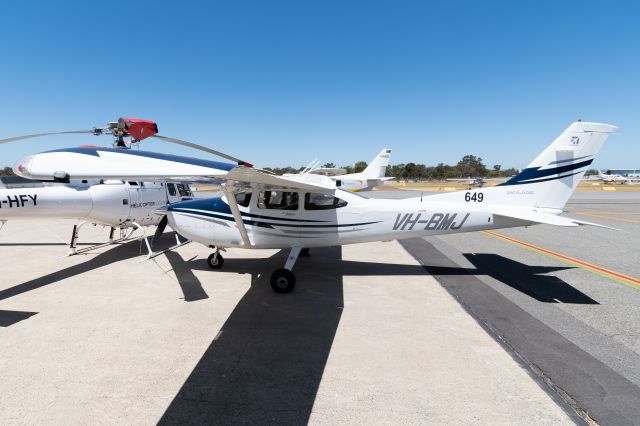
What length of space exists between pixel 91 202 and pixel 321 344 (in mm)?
7891

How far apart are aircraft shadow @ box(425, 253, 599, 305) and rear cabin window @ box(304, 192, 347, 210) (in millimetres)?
2889

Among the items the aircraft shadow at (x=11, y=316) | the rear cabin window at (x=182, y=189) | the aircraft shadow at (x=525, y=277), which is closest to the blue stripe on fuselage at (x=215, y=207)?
the aircraft shadow at (x=11, y=316)

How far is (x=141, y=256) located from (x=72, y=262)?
1.60 meters

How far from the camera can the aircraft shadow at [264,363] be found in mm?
2984

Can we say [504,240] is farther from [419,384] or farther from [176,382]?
[176,382]

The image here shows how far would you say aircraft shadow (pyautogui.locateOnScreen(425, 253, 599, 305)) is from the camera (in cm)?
584

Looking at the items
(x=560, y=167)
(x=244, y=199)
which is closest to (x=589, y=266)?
(x=560, y=167)

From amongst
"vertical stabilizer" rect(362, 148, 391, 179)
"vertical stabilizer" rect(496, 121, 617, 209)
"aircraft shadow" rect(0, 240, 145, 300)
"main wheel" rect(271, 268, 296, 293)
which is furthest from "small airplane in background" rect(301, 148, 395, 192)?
"main wheel" rect(271, 268, 296, 293)

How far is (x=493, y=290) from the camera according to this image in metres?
6.21

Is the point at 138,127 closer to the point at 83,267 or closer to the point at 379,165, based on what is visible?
the point at 83,267

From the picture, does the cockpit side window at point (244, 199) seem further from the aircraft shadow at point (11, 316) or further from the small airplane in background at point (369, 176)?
the small airplane in background at point (369, 176)

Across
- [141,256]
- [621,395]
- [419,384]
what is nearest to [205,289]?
[141,256]

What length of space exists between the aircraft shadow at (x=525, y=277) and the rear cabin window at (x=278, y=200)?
3.73 m

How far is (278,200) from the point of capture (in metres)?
6.64
